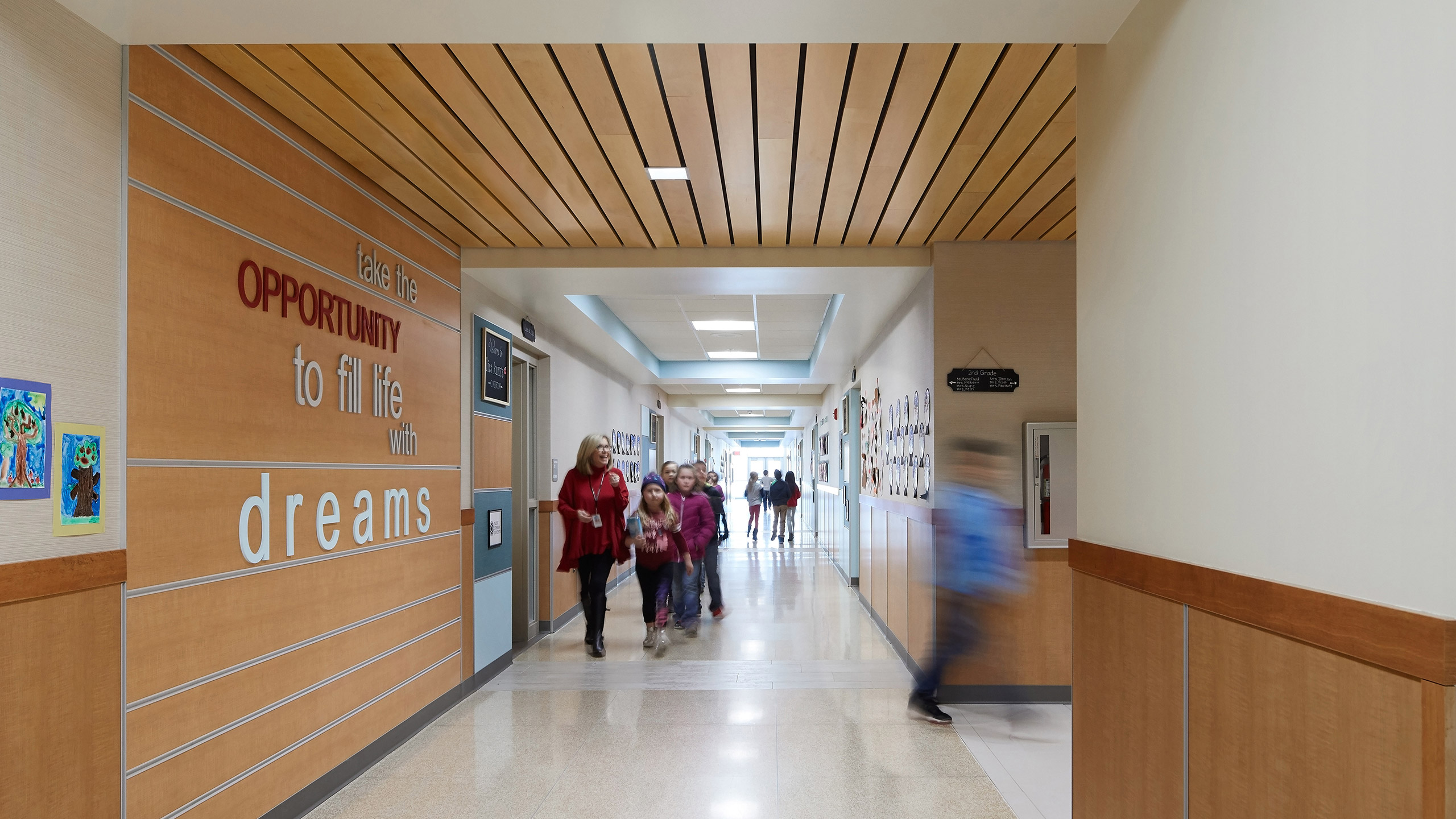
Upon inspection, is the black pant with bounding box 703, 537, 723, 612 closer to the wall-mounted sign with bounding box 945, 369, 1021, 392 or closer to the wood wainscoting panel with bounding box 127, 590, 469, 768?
the wall-mounted sign with bounding box 945, 369, 1021, 392

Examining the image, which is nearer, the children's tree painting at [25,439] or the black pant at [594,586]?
the children's tree painting at [25,439]

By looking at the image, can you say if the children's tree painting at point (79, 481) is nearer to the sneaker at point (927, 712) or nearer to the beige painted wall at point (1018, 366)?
the sneaker at point (927, 712)

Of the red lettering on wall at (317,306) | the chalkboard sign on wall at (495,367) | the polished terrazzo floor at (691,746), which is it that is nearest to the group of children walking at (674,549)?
the polished terrazzo floor at (691,746)

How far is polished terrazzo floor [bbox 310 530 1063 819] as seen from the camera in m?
3.53

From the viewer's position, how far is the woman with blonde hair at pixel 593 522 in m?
6.19

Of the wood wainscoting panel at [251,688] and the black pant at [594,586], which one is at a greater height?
the wood wainscoting panel at [251,688]

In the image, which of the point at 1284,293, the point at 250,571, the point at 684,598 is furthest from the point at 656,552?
the point at 1284,293

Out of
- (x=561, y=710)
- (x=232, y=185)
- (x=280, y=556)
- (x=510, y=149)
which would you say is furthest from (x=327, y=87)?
(x=561, y=710)

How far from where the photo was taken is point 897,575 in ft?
20.8

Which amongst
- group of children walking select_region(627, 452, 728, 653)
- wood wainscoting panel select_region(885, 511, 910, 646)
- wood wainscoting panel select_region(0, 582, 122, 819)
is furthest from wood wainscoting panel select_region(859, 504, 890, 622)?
wood wainscoting panel select_region(0, 582, 122, 819)

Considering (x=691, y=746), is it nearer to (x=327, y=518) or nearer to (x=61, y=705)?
(x=327, y=518)

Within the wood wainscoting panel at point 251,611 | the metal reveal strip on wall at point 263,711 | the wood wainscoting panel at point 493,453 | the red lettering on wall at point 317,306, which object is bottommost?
the metal reveal strip on wall at point 263,711

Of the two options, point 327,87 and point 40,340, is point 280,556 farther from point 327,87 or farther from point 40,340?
point 327,87

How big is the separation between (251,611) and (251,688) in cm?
30
